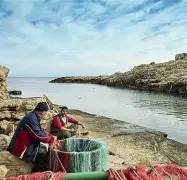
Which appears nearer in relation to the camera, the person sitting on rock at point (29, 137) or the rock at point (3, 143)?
the person sitting on rock at point (29, 137)

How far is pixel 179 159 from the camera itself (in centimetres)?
1208

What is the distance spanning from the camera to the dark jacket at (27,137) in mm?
7113

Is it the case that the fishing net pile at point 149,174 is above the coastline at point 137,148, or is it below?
above

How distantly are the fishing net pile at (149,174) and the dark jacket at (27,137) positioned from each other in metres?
2.76

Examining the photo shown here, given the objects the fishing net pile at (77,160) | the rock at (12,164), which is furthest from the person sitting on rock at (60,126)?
the rock at (12,164)

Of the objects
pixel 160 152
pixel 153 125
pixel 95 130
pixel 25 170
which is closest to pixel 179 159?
pixel 160 152

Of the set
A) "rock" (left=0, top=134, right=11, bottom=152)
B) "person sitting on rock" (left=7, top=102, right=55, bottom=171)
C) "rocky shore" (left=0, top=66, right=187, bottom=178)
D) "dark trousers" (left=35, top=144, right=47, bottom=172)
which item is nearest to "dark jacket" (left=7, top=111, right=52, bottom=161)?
"person sitting on rock" (left=7, top=102, right=55, bottom=171)

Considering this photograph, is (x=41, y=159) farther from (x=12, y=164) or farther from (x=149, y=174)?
(x=149, y=174)

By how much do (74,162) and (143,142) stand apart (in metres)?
7.79

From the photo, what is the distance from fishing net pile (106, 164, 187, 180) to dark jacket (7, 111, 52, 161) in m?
2.76

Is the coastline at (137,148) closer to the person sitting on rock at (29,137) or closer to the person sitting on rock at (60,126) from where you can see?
the person sitting on rock at (60,126)

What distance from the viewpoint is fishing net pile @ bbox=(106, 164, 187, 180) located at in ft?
15.9

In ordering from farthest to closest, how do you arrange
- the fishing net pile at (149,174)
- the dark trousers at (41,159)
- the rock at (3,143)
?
1. the rock at (3,143)
2. the dark trousers at (41,159)
3. the fishing net pile at (149,174)

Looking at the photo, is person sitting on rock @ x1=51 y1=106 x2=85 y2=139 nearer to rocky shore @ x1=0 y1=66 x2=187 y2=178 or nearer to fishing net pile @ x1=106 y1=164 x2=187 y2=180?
rocky shore @ x1=0 y1=66 x2=187 y2=178
